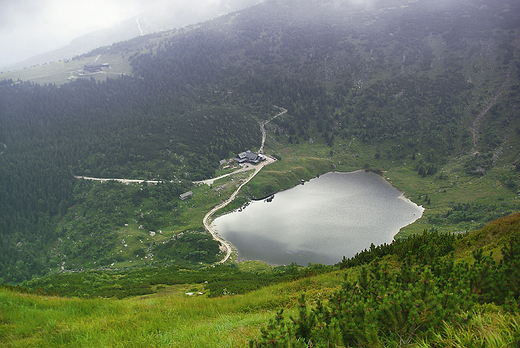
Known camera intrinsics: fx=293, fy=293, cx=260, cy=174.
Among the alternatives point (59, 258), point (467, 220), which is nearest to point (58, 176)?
point (59, 258)

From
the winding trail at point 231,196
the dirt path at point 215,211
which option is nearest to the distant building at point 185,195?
the winding trail at point 231,196

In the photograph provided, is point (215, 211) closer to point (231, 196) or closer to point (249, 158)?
point (231, 196)

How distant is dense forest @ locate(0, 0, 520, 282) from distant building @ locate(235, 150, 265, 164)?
176 inches

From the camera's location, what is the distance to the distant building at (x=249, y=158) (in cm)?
9094

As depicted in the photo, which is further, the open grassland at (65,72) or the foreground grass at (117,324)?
the open grassland at (65,72)

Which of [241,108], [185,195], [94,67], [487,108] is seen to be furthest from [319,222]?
[94,67]

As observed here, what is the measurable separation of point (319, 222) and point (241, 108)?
65371 mm

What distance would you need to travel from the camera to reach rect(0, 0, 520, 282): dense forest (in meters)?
68.7

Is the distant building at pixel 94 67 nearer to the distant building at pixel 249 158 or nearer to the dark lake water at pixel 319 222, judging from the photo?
the distant building at pixel 249 158

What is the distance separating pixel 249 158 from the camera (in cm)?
9194

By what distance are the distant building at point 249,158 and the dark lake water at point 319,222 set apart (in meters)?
15.2

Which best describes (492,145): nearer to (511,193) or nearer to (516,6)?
(511,193)

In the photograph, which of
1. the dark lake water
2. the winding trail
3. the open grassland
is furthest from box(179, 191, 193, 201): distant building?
the open grassland

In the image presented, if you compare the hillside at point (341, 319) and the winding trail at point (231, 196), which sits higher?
the hillside at point (341, 319)
